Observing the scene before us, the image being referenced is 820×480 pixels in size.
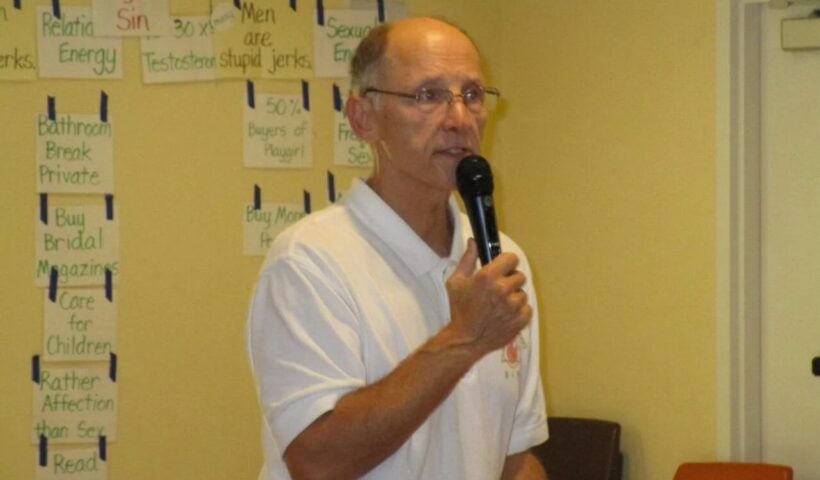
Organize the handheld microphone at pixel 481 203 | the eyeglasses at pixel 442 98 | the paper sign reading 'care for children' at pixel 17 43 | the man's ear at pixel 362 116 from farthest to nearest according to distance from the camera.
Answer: the paper sign reading 'care for children' at pixel 17 43, the man's ear at pixel 362 116, the eyeglasses at pixel 442 98, the handheld microphone at pixel 481 203

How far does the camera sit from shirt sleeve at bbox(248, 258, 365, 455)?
1716 mm

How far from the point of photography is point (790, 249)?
12.3 feet

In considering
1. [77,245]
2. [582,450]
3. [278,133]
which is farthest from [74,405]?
[582,450]

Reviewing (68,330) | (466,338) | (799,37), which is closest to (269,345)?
(466,338)

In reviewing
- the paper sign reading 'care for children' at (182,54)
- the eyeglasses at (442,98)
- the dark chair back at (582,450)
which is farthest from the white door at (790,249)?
the eyeglasses at (442,98)

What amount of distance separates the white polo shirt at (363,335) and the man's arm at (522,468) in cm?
7

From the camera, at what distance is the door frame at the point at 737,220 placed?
372 cm

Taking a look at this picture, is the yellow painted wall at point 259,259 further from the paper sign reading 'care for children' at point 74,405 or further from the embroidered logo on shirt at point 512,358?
the embroidered logo on shirt at point 512,358

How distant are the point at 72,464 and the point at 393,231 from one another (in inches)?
84.3

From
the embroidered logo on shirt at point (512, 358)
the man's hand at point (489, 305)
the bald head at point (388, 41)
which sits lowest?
the embroidered logo on shirt at point (512, 358)

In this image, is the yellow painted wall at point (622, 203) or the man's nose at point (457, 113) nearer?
the man's nose at point (457, 113)

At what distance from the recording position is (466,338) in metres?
1.68

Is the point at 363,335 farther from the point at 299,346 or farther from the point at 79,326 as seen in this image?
the point at 79,326

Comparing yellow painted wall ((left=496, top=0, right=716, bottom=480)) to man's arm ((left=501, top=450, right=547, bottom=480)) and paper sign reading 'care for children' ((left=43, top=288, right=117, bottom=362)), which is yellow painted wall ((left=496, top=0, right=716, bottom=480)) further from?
man's arm ((left=501, top=450, right=547, bottom=480))
